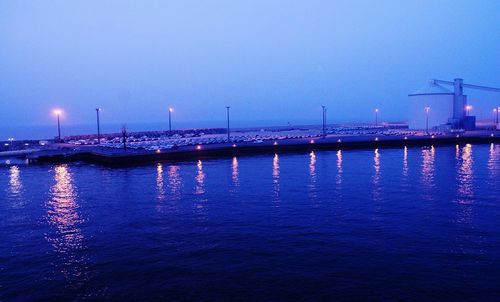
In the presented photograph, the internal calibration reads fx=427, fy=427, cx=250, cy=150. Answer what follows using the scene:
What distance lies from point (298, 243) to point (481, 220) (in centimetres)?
793

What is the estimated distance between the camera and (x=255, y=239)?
14.8 m

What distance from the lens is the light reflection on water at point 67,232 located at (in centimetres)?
1239

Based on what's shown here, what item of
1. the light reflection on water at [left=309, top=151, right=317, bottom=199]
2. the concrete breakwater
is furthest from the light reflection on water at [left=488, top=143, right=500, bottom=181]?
the concrete breakwater

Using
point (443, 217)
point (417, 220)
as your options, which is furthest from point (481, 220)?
point (417, 220)

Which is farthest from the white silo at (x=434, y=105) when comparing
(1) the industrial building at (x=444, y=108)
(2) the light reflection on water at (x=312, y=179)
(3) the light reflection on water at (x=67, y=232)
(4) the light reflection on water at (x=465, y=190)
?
(3) the light reflection on water at (x=67, y=232)

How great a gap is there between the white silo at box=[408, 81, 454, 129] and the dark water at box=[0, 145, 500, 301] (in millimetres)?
56840

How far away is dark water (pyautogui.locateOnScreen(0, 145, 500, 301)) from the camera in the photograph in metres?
10.9

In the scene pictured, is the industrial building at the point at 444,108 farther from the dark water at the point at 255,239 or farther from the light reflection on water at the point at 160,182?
the light reflection on water at the point at 160,182

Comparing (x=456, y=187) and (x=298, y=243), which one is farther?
(x=456, y=187)

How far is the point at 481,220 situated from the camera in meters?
16.8

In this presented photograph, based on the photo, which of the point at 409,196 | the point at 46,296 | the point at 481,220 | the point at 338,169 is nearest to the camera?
Answer: the point at 46,296

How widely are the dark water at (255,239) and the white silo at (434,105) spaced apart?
5684 centimetres

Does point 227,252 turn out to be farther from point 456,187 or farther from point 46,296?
point 456,187

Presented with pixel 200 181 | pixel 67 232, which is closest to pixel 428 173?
pixel 200 181
